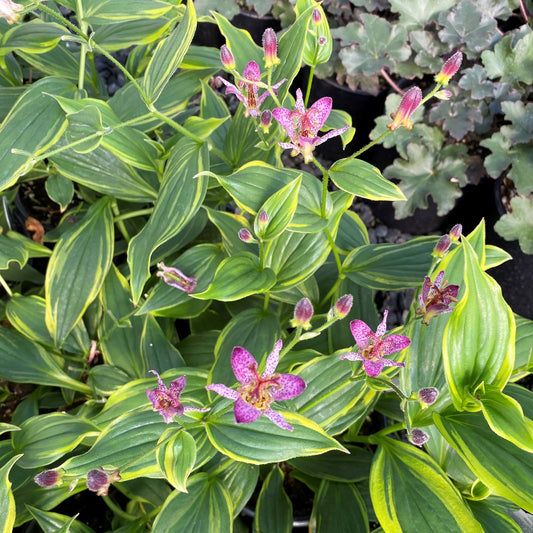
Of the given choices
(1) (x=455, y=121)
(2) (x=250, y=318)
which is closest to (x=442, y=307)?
(2) (x=250, y=318)

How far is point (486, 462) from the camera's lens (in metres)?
0.60

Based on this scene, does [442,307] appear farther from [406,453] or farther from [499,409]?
[406,453]

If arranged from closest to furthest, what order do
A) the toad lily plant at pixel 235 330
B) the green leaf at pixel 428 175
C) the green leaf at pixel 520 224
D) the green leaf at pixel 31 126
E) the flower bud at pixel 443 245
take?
the toad lily plant at pixel 235 330
the flower bud at pixel 443 245
the green leaf at pixel 31 126
the green leaf at pixel 520 224
the green leaf at pixel 428 175

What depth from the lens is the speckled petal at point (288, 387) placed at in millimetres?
561

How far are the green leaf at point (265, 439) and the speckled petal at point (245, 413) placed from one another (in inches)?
5.7

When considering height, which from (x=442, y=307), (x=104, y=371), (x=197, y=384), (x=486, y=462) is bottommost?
(x=104, y=371)

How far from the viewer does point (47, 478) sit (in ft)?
2.04

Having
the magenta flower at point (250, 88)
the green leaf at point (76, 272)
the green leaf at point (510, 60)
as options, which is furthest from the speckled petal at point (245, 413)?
the green leaf at point (510, 60)

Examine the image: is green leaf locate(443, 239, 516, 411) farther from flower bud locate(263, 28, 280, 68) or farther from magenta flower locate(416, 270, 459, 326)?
flower bud locate(263, 28, 280, 68)

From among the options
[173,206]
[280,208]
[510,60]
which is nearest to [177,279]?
[173,206]

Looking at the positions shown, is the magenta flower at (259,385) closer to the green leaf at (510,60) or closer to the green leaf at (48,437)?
the green leaf at (48,437)

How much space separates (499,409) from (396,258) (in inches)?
14.7

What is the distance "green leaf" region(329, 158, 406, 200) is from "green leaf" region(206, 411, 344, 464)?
346mm

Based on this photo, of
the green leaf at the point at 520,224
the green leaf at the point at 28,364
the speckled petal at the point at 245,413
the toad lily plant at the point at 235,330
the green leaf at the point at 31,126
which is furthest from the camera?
the green leaf at the point at 520,224
